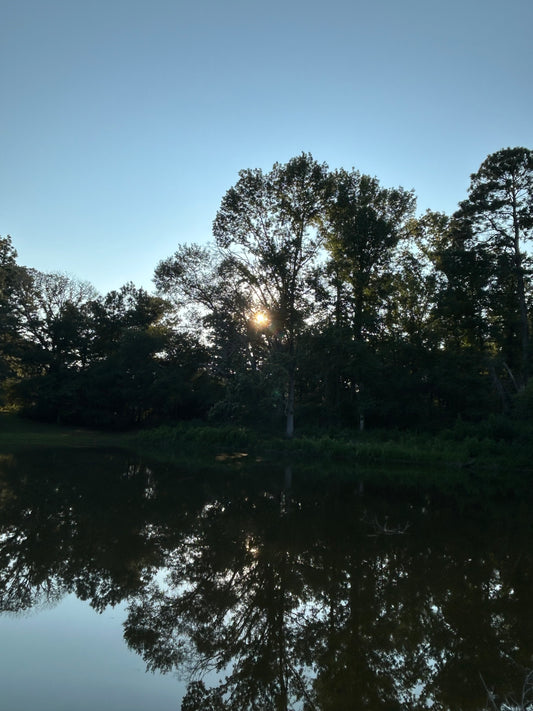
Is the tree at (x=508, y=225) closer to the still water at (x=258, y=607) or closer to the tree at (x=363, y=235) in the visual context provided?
the tree at (x=363, y=235)

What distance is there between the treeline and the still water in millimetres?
16721

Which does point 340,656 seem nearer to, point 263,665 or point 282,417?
point 263,665

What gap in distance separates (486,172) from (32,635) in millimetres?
30814

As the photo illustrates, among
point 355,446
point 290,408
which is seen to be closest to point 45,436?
point 290,408

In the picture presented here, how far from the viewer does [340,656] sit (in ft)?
16.1

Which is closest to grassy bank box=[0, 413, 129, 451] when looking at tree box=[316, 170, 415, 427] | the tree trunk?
the tree trunk

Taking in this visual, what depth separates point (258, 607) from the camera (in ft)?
20.0

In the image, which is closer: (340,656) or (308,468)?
(340,656)

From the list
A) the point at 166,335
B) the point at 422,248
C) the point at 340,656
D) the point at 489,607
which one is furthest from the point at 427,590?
the point at 166,335

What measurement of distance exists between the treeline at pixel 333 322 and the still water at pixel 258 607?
1672 cm

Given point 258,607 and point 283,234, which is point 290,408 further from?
point 258,607

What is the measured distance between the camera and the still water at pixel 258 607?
430cm

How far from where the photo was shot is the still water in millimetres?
4297

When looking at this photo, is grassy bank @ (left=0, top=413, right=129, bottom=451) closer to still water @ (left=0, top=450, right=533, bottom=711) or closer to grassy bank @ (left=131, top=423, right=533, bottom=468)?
grassy bank @ (left=131, top=423, right=533, bottom=468)
